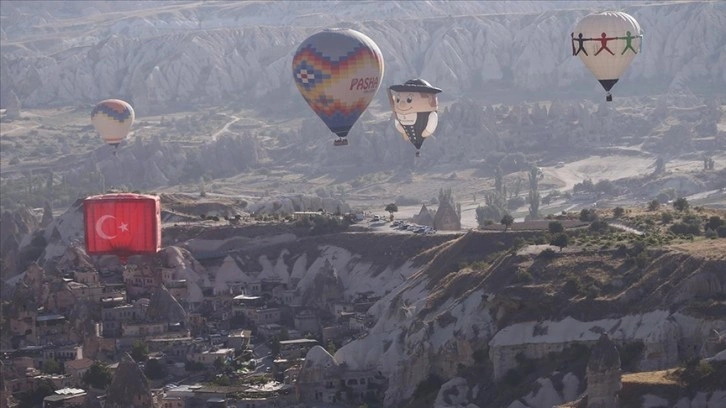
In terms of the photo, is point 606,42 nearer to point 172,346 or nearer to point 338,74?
point 338,74

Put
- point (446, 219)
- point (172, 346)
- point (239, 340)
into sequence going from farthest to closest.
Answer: point (446, 219)
point (172, 346)
point (239, 340)

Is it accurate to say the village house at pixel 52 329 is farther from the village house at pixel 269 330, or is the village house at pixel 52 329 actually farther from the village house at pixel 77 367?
the village house at pixel 269 330

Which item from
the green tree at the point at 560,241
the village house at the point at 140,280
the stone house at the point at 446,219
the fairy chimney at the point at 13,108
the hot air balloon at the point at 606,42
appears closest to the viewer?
the green tree at the point at 560,241

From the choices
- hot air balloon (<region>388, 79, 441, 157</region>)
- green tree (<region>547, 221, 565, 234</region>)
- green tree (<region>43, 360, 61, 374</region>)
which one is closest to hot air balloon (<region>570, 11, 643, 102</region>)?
green tree (<region>547, 221, 565, 234</region>)

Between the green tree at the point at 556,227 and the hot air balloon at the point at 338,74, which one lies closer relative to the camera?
the green tree at the point at 556,227

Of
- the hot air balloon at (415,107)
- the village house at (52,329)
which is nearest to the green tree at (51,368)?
the village house at (52,329)

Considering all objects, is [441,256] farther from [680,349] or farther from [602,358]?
[602,358]

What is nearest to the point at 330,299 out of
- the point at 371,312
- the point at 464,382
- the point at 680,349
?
the point at 371,312

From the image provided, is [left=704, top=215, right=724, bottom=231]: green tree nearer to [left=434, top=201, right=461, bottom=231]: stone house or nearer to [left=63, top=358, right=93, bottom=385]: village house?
[left=63, top=358, right=93, bottom=385]: village house

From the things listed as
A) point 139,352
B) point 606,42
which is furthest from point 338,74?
point 606,42
